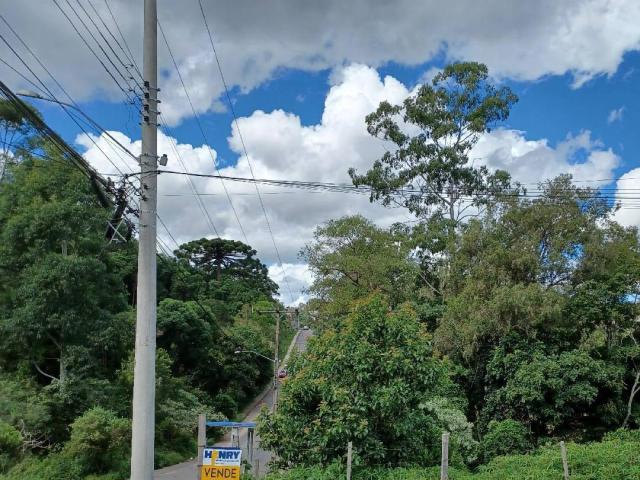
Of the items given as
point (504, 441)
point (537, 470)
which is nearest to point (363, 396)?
point (537, 470)

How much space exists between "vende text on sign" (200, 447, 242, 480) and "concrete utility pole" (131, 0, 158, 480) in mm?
926

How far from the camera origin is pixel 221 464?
761 cm

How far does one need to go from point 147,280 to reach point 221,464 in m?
2.75

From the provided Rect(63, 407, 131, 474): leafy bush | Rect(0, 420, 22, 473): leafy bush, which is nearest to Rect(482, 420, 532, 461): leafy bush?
Rect(63, 407, 131, 474): leafy bush

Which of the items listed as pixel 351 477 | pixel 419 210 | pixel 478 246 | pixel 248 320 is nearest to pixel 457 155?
pixel 419 210

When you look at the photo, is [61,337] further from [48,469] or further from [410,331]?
[410,331]

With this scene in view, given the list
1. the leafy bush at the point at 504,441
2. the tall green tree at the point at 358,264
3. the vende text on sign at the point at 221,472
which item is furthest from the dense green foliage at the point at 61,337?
the vende text on sign at the point at 221,472

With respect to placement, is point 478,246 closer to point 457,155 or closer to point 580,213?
point 580,213

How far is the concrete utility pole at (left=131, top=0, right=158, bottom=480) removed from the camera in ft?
22.0

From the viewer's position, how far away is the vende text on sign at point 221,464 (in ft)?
24.9

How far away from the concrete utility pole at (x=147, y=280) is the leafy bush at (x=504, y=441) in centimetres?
1393

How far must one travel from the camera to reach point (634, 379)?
A: 20359 millimetres

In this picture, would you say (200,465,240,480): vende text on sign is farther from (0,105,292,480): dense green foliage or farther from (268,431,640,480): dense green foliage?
(0,105,292,480): dense green foliage

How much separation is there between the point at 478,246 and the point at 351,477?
12.3 metres
